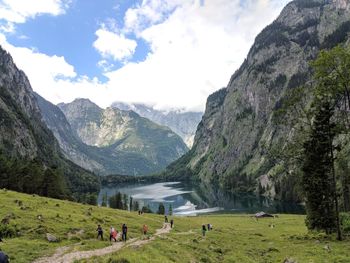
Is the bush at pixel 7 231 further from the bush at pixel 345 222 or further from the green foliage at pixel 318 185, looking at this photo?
the bush at pixel 345 222

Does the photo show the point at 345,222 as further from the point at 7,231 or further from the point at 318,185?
the point at 7,231

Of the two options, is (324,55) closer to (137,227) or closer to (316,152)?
(316,152)

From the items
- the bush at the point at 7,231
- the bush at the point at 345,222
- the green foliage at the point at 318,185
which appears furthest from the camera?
the green foliage at the point at 318,185

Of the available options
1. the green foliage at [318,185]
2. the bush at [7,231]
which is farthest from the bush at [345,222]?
the bush at [7,231]

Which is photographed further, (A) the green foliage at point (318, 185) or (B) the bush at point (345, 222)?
(A) the green foliage at point (318, 185)

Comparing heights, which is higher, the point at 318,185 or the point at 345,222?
the point at 318,185

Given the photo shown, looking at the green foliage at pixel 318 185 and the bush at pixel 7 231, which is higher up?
the green foliage at pixel 318 185

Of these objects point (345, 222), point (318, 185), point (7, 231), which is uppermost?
point (318, 185)

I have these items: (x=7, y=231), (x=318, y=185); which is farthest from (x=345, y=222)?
(x=7, y=231)

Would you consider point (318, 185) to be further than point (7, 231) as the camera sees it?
Yes

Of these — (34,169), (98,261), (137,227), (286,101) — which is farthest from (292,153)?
(34,169)

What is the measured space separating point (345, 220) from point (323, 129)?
19956 mm

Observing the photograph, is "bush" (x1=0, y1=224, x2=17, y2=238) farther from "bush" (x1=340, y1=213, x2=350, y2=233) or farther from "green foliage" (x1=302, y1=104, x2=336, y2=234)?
"bush" (x1=340, y1=213, x2=350, y2=233)

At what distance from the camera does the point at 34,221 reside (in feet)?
185
